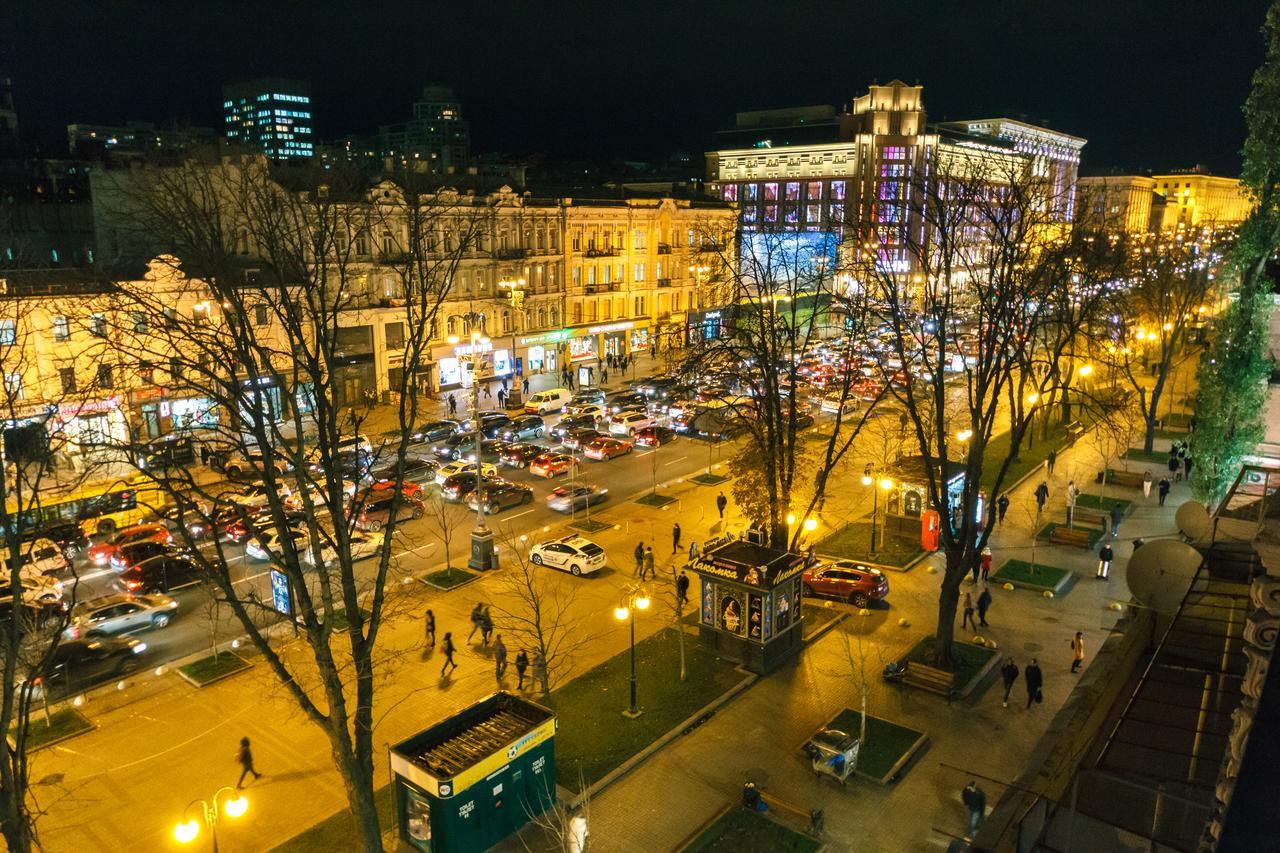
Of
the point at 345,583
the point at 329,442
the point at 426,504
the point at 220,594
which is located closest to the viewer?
the point at 345,583

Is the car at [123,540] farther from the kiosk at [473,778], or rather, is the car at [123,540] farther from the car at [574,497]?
the kiosk at [473,778]

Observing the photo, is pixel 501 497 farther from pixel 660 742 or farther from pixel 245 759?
pixel 245 759

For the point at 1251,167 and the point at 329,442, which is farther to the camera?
the point at 1251,167

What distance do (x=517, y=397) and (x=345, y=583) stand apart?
136ft

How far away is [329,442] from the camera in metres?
13.7

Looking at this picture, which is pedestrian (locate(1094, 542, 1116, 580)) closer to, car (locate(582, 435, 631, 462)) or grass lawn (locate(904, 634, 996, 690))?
grass lawn (locate(904, 634, 996, 690))

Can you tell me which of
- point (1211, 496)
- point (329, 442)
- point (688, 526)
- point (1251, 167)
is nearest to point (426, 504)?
point (688, 526)

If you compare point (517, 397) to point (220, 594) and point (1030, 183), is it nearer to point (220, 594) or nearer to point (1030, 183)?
point (220, 594)

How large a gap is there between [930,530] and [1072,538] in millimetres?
5200

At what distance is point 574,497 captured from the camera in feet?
114

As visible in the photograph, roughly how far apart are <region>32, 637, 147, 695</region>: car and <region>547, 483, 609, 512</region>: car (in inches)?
632

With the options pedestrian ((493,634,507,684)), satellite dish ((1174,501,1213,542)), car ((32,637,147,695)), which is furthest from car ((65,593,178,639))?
satellite dish ((1174,501,1213,542))

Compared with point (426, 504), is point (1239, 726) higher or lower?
higher

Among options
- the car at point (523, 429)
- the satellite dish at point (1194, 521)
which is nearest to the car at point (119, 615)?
the car at point (523, 429)
